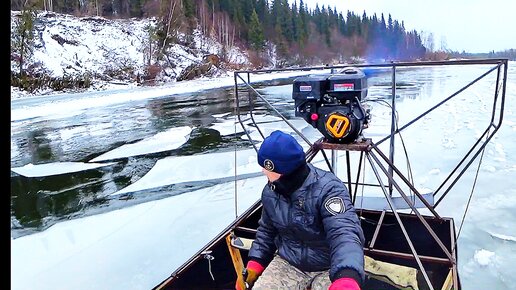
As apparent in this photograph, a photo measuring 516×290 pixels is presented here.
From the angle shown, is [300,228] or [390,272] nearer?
[300,228]

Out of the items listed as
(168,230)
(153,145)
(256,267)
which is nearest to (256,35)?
(153,145)

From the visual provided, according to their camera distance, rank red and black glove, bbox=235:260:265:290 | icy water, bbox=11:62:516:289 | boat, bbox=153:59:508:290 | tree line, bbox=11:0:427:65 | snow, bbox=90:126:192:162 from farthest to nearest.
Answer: tree line, bbox=11:0:427:65
snow, bbox=90:126:192:162
icy water, bbox=11:62:516:289
boat, bbox=153:59:508:290
red and black glove, bbox=235:260:265:290

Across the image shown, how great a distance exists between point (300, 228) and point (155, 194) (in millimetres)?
3347

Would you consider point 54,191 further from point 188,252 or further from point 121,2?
point 121,2

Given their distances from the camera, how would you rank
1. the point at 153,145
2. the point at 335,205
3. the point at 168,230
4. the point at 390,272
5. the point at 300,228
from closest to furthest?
the point at 335,205 < the point at 300,228 < the point at 390,272 < the point at 168,230 < the point at 153,145

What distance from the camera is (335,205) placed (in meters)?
1.80

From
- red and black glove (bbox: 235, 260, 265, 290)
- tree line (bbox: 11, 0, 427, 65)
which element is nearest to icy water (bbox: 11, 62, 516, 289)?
red and black glove (bbox: 235, 260, 265, 290)

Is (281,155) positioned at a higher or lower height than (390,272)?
higher

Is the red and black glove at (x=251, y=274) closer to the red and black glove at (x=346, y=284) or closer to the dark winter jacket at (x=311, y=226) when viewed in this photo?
the dark winter jacket at (x=311, y=226)

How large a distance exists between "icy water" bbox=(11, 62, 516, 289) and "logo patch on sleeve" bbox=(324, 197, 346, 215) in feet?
5.21

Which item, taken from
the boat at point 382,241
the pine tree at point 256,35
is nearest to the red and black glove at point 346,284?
the boat at point 382,241

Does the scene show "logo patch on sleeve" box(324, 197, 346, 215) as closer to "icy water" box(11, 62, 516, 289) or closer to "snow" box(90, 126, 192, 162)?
"icy water" box(11, 62, 516, 289)

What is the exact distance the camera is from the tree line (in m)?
36.9

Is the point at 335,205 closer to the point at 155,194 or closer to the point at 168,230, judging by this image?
the point at 168,230
